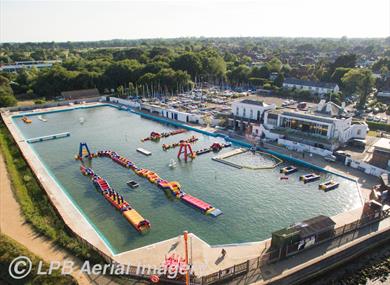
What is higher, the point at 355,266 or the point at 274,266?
the point at 274,266

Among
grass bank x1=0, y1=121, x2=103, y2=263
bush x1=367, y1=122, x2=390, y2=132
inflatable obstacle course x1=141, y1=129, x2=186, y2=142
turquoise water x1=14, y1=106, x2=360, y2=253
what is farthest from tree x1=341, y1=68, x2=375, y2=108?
grass bank x1=0, y1=121, x2=103, y2=263

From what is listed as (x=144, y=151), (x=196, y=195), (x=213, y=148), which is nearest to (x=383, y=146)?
(x=213, y=148)

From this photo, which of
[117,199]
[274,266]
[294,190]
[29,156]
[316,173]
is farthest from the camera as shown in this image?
[29,156]

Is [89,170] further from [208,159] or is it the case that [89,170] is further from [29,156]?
[208,159]

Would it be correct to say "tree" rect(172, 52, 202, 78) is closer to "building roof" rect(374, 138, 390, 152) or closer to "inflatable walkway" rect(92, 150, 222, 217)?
"inflatable walkway" rect(92, 150, 222, 217)

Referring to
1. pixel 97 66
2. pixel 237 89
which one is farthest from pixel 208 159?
pixel 97 66

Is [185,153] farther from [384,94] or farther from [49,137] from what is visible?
[384,94]

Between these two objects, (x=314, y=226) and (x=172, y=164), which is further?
(x=172, y=164)
